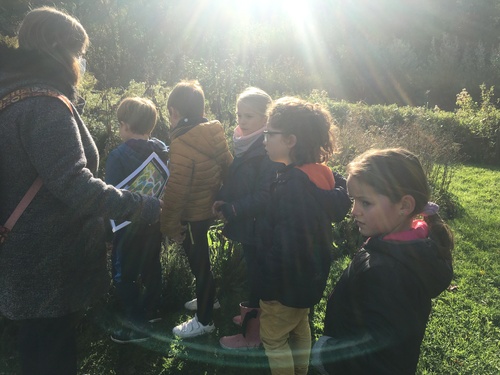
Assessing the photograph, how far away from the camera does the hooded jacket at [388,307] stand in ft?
4.66

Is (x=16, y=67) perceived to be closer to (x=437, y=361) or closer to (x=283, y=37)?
(x=437, y=361)

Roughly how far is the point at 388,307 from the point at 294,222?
756 millimetres

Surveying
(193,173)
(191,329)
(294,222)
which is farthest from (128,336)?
(294,222)

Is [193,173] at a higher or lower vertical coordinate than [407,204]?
lower

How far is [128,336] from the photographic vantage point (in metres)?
3.04

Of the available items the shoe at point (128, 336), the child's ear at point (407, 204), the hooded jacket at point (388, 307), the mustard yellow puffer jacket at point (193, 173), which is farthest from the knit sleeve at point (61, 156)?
the shoe at point (128, 336)

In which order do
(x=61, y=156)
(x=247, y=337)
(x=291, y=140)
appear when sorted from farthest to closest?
(x=247, y=337) < (x=291, y=140) < (x=61, y=156)

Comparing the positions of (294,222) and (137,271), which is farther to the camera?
(137,271)

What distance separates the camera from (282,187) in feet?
6.97

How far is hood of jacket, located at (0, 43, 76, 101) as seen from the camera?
5.35 feet

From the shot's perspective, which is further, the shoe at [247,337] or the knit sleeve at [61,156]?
the shoe at [247,337]

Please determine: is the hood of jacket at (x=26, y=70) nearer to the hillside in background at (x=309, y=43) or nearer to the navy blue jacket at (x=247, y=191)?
the navy blue jacket at (x=247, y=191)

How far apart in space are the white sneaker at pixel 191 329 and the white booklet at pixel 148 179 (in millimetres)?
1052

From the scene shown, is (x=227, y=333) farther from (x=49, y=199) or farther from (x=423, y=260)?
(x=423, y=260)
